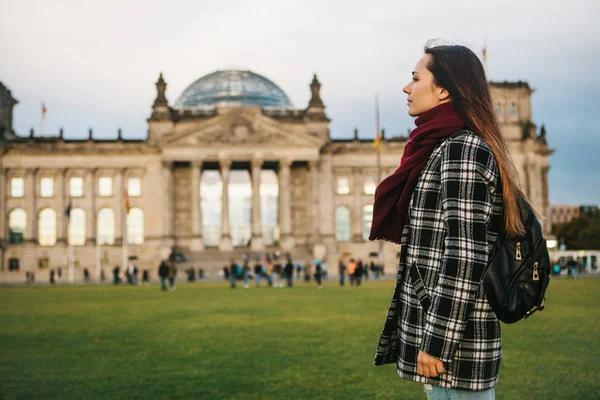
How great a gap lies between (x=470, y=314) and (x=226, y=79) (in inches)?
3852

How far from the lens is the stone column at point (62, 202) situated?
3196 inches

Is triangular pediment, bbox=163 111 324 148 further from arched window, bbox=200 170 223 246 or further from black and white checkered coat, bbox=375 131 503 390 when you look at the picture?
black and white checkered coat, bbox=375 131 503 390

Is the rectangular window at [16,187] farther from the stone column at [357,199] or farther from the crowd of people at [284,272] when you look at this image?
the stone column at [357,199]

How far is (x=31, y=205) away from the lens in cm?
8162

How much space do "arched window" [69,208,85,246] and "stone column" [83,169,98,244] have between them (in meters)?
0.82

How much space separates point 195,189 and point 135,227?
9739 mm

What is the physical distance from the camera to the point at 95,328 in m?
18.8

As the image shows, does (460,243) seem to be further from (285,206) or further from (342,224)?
(342,224)

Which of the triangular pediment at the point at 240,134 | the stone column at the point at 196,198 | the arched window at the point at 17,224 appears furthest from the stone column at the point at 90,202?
the stone column at the point at 196,198

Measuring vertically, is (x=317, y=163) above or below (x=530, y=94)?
below

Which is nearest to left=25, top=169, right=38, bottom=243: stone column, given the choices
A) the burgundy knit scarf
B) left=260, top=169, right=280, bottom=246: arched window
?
left=260, top=169, right=280, bottom=246: arched window

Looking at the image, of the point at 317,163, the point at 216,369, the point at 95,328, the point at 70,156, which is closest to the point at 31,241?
the point at 70,156

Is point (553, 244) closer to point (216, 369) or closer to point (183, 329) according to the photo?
point (183, 329)

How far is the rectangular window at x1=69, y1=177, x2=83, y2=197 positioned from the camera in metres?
82.6
